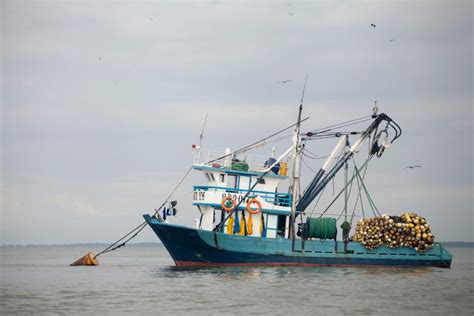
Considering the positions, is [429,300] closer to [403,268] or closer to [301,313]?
[301,313]

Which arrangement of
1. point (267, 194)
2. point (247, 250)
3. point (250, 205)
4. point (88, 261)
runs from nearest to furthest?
point (247, 250), point (250, 205), point (267, 194), point (88, 261)

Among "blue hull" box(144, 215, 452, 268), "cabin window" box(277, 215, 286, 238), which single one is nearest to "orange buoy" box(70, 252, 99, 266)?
"blue hull" box(144, 215, 452, 268)

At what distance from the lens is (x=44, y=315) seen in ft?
93.6

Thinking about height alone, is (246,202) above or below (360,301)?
above

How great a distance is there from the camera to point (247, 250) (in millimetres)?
43281

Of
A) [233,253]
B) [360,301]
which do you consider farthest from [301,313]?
[233,253]

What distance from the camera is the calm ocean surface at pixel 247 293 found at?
100ft

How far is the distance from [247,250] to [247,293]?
9.13m

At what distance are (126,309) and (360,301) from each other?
32.2 ft

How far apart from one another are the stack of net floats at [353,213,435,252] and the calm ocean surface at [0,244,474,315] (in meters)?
1.92

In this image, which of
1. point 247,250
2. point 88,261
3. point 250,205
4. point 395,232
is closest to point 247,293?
point 247,250

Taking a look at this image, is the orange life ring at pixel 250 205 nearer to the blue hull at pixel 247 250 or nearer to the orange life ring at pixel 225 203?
the orange life ring at pixel 225 203

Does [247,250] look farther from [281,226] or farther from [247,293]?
[247,293]

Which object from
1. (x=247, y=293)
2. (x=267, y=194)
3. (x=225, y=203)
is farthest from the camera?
(x=267, y=194)
